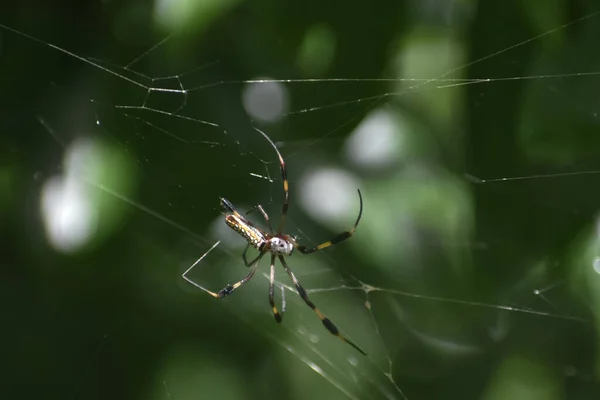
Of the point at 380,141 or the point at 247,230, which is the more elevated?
the point at 380,141

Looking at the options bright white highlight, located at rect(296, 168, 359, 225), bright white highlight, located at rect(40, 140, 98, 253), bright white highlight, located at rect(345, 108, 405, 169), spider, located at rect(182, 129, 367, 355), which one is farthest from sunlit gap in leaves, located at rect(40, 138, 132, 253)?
bright white highlight, located at rect(345, 108, 405, 169)

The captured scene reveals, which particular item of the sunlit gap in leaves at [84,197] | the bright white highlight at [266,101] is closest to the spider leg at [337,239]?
the bright white highlight at [266,101]

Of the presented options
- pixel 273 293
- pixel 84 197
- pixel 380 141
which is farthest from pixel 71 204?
pixel 380 141

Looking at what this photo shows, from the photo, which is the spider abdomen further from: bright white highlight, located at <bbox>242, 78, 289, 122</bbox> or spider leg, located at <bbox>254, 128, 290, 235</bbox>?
bright white highlight, located at <bbox>242, 78, 289, 122</bbox>

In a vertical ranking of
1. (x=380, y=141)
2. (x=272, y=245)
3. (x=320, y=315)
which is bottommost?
(x=320, y=315)

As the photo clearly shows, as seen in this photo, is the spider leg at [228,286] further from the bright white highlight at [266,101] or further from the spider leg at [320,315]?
the bright white highlight at [266,101]

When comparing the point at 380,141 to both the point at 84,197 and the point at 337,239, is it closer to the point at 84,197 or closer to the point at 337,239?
the point at 337,239

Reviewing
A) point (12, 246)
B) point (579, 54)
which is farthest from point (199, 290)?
point (579, 54)

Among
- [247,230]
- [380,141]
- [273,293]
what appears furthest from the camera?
[273,293]

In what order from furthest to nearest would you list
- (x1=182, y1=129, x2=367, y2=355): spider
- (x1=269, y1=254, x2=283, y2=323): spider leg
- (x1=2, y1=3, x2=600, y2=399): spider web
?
1. (x1=269, y1=254, x2=283, y2=323): spider leg
2. (x1=182, y1=129, x2=367, y2=355): spider
3. (x1=2, y1=3, x2=600, y2=399): spider web
